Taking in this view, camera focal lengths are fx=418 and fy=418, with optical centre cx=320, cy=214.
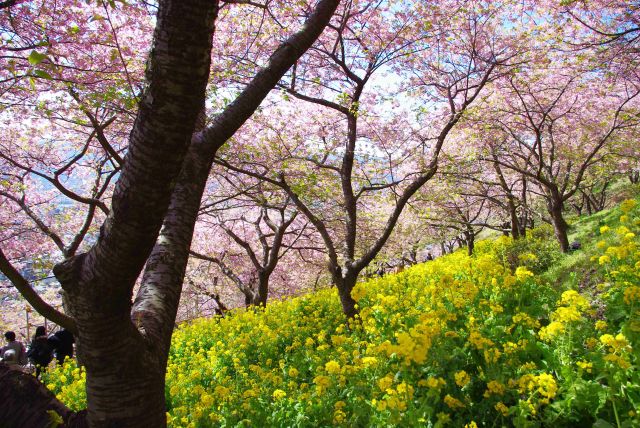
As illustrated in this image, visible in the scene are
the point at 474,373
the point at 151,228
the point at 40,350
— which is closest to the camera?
the point at 151,228

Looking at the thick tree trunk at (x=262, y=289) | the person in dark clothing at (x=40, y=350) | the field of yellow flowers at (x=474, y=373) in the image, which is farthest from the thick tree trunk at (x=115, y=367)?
the thick tree trunk at (x=262, y=289)

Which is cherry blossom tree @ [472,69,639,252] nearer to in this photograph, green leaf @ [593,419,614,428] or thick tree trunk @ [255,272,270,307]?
thick tree trunk @ [255,272,270,307]

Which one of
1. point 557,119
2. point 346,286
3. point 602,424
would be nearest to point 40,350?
point 346,286

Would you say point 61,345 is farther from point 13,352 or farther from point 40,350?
point 13,352

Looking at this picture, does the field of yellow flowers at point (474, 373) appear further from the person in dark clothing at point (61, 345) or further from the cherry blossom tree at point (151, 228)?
the person in dark clothing at point (61, 345)

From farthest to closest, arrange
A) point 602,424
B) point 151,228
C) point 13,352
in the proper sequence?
point 13,352 < point 602,424 < point 151,228

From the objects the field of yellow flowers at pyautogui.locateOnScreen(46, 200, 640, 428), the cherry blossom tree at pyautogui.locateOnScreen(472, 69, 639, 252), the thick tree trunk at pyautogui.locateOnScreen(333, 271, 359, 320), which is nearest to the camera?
the field of yellow flowers at pyautogui.locateOnScreen(46, 200, 640, 428)

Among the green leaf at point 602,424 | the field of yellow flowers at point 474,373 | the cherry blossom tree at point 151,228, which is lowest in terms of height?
the green leaf at point 602,424

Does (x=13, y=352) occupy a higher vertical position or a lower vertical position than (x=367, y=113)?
lower

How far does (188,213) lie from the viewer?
117 inches

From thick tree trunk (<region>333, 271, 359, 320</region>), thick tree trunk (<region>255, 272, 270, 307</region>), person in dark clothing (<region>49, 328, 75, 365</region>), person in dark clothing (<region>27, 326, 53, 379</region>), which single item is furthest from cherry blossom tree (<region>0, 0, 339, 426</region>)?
thick tree trunk (<region>255, 272, 270, 307</region>)

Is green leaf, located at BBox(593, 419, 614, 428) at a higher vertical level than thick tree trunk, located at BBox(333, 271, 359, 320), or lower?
lower

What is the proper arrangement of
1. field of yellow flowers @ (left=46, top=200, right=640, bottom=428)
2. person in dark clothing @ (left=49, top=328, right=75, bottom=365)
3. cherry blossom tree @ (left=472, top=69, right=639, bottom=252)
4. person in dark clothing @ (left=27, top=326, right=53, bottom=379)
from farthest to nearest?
cherry blossom tree @ (left=472, top=69, right=639, bottom=252) < person in dark clothing @ (left=49, top=328, right=75, bottom=365) < person in dark clothing @ (left=27, top=326, right=53, bottom=379) < field of yellow flowers @ (left=46, top=200, right=640, bottom=428)

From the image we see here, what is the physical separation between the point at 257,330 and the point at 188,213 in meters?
6.75
